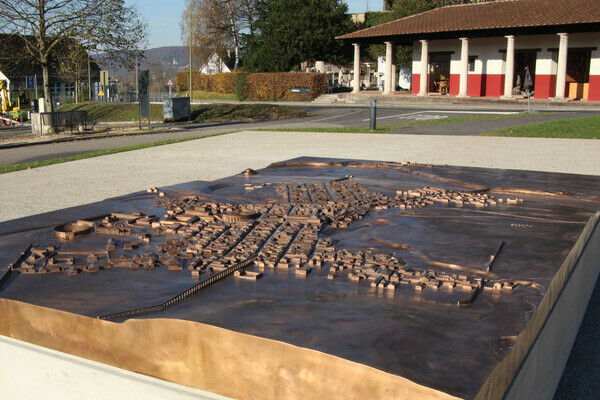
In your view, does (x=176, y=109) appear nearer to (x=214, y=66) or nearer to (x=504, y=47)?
(x=504, y=47)

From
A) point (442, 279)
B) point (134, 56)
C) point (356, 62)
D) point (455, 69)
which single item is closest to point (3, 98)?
point (134, 56)

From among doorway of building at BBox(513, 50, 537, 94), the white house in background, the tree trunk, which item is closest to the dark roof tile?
doorway of building at BBox(513, 50, 537, 94)

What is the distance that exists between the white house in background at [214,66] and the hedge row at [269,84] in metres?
16.6

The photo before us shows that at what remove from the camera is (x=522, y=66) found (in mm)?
38000

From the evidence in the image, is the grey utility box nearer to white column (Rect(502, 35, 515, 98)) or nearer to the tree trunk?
the tree trunk

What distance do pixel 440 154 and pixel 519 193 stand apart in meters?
7.78

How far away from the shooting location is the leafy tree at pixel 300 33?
166 feet

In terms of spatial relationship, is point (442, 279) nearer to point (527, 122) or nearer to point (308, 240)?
point (308, 240)

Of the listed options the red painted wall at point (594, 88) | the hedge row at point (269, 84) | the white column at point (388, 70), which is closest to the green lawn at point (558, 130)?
the red painted wall at point (594, 88)

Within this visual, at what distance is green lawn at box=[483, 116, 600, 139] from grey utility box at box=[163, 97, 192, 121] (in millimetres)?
16731

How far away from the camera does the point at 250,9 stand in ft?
205

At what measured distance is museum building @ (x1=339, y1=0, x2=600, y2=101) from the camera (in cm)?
3397

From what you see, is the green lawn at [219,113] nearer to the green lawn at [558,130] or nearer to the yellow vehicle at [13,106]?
the yellow vehicle at [13,106]

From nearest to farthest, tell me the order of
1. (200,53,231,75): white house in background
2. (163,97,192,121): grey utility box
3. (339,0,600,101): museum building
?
(163,97,192,121): grey utility box → (339,0,600,101): museum building → (200,53,231,75): white house in background
